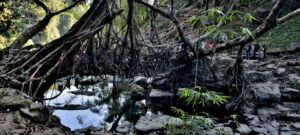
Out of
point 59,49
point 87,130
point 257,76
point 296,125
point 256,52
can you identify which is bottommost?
point 87,130

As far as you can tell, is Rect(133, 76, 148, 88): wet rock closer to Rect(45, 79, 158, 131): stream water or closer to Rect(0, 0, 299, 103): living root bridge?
Rect(45, 79, 158, 131): stream water

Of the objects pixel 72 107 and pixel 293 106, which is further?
pixel 72 107

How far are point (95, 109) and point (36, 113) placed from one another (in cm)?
361

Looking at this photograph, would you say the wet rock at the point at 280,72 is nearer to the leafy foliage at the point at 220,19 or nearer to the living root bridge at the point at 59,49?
the leafy foliage at the point at 220,19

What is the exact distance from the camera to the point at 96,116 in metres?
6.56

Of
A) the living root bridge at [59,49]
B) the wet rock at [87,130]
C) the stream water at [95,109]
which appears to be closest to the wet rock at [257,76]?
the stream water at [95,109]

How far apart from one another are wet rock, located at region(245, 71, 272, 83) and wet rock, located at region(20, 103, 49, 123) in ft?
16.7

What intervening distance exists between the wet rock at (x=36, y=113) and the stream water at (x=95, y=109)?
62.5 inches

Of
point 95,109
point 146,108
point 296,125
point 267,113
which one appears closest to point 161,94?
point 146,108

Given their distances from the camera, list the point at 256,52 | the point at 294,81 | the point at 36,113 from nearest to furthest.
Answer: the point at 36,113 < the point at 294,81 < the point at 256,52

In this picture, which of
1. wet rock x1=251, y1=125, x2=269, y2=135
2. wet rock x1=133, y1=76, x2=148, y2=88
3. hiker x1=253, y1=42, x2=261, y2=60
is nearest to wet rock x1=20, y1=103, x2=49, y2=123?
wet rock x1=251, y1=125, x2=269, y2=135

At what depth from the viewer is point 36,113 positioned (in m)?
3.53

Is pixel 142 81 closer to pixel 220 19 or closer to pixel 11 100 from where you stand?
pixel 11 100

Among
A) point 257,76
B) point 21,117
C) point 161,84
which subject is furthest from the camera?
point 161,84
